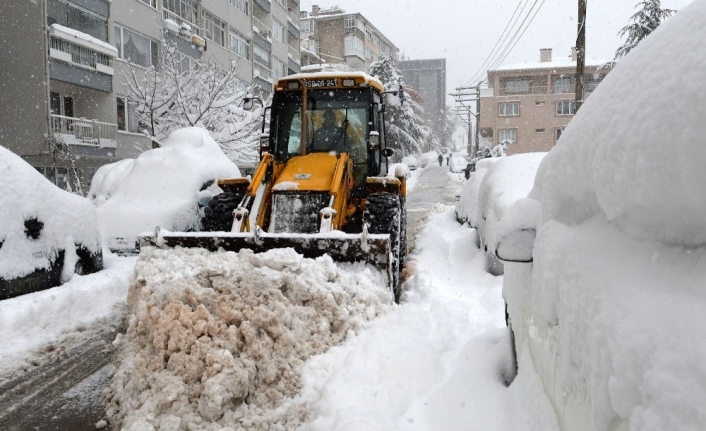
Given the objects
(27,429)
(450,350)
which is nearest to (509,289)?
(450,350)

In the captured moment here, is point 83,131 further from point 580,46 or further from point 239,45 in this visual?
point 580,46

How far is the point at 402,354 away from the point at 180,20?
25.1 m

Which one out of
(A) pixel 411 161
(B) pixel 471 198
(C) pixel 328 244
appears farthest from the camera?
(A) pixel 411 161

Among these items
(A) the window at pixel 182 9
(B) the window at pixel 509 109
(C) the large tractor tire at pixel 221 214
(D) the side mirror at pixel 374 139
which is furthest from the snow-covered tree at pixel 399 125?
(C) the large tractor tire at pixel 221 214

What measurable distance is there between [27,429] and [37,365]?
47.2 inches

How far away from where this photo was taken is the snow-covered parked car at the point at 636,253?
3.99 ft

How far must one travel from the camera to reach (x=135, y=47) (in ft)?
73.4

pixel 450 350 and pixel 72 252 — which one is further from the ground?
pixel 72 252

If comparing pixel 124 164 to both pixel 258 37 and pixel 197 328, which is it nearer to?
pixel 197 328

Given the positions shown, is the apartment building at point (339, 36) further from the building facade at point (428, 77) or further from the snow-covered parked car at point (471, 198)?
the snow-covered parked car at point (471, 198)

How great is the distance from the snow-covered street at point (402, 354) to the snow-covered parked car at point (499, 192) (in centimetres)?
50

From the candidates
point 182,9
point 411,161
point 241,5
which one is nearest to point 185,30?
point 182,9

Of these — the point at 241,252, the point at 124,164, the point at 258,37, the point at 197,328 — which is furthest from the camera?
the point at 258,37

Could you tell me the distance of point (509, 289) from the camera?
326 cm
